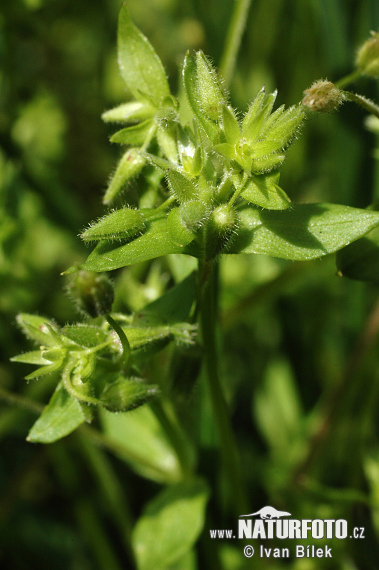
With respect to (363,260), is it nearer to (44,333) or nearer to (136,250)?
(136,250)

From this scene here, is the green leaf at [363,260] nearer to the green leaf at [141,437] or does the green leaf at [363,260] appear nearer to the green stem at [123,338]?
the green stem at [123,338]

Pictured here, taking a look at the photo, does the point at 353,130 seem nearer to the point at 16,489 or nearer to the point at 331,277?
the point at 331,277

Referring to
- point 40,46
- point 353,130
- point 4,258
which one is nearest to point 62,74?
point 40,46

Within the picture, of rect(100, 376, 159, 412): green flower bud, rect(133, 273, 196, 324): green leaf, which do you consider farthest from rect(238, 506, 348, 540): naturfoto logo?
rect(133, 273, 196, 324): green leaf

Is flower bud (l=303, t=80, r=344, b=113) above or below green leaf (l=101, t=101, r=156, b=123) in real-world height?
below

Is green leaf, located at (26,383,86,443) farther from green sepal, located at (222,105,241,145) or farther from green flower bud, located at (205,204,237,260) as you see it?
green sepal, located at (222,105,241,145)

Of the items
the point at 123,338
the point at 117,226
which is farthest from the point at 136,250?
the point at 123,338

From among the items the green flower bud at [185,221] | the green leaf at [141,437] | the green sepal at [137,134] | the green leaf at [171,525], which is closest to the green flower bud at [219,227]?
the green flower bud at [185,221]
